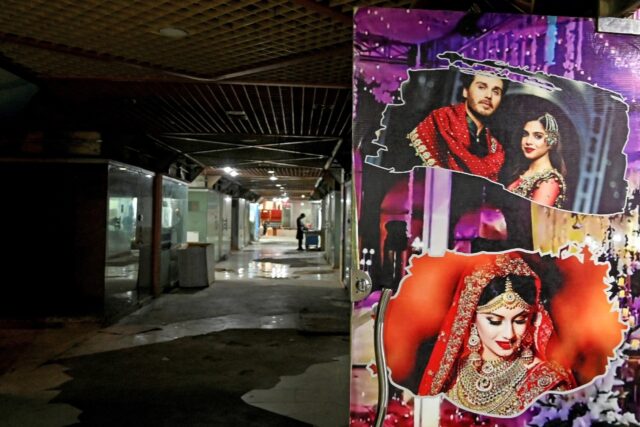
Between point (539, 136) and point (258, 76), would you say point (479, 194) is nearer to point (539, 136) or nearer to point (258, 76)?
point (539, 136)

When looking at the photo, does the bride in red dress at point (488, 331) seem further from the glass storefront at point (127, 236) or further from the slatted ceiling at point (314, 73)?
the glass storefront at point (127, 236)


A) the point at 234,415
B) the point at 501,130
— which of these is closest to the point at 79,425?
the point at 234,415

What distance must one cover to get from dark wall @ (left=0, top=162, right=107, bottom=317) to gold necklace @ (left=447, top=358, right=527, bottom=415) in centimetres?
661

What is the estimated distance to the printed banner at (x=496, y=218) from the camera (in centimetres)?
220

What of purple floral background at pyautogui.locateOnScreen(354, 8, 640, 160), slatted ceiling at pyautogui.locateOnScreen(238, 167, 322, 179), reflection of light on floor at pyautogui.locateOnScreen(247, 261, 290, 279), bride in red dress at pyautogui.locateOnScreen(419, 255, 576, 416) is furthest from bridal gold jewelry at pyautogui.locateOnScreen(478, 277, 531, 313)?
slatted ceiling at pyautogui.locateOnScreen(238, 167, 322, 179)

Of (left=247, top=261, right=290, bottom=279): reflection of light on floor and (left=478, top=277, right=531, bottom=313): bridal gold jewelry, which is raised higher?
(left=478, top=277, right=531, bottom=313): bridal gold jewelry

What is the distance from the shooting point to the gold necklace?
7.30 feet

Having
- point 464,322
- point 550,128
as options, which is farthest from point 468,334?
point 550,128

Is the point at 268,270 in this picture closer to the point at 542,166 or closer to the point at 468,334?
the point at 468,334

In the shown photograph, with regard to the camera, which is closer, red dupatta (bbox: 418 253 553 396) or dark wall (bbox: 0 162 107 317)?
red dupatta (bbox: 418 253 553 396)

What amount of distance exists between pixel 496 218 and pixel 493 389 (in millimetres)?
759

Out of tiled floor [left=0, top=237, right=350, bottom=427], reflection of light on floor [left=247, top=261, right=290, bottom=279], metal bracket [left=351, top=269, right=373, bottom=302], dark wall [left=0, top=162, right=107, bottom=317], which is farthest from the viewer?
reflection of light on floor [left=247, top=261, right=290, bottom=279]

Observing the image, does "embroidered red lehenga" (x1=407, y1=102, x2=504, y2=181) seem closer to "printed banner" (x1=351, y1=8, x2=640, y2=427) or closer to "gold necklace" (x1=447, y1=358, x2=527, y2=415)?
"printed banner" (x1=351, y1=8, x2=640, y2=427)

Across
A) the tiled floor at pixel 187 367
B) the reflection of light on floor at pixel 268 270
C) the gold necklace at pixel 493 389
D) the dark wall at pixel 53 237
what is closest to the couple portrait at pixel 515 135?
the gold necklace at pixel 493 389
